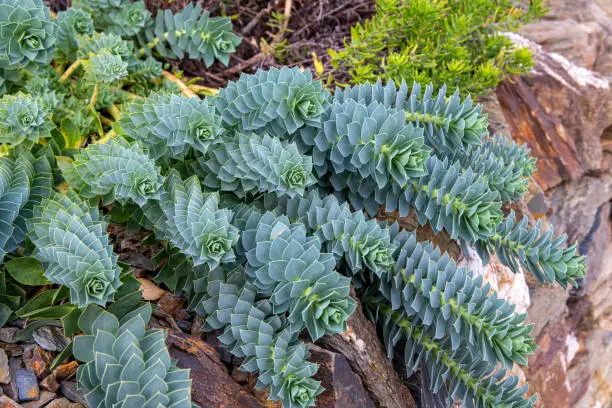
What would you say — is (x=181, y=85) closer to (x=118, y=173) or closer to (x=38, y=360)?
(x=118, y=173)

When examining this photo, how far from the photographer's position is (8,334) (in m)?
1.35

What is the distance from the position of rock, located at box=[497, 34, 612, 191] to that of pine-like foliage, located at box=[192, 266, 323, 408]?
1.86m

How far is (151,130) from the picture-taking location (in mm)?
1422

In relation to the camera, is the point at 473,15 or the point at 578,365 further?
the point at 578,365

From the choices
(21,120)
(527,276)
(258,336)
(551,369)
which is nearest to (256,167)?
(258,336)

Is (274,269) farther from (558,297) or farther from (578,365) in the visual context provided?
(578,365)

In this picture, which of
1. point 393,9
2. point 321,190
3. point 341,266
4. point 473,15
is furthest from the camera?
point 473,15

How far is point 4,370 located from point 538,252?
4.71 ft

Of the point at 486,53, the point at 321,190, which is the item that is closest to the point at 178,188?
the point at 321,190

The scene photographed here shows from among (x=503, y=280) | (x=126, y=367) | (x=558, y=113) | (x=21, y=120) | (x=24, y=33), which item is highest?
(x=24, y=33)

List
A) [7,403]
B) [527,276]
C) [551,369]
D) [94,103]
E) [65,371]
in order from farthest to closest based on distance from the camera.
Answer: [551,369], [527,276], [94,103], [65,371], [7,403]

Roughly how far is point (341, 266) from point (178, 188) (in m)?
0.54

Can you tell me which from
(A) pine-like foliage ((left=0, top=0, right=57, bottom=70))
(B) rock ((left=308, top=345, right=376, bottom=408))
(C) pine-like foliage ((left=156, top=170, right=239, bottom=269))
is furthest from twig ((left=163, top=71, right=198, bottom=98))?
(B) rock ((left=308, top=345, right=376, bottom=408))

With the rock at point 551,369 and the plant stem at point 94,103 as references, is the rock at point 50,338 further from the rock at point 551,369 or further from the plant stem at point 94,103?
the rock at point 551,369
